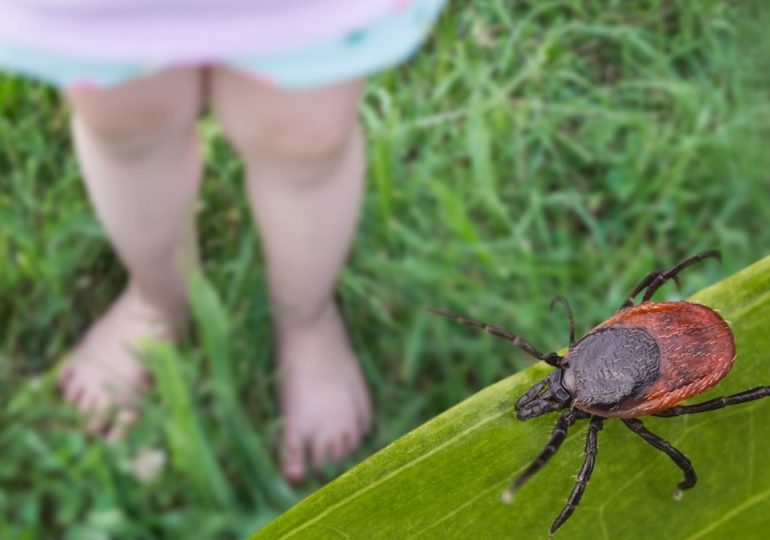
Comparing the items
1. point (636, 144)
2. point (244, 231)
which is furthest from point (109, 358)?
point (636, 144)

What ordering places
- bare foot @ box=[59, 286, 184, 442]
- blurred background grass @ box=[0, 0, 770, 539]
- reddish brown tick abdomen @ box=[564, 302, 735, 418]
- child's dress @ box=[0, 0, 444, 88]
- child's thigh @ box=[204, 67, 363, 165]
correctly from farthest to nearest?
bare foot @ box=[59, 286, 184, 442] → blurred background grass @ box=[0, 0, 770, 539] → child's thigh @ box=[204, 67, 363, 165] → child's dress @ box=[0, 0, 444, 88] → reddish brown tick abdomen @ box=[564, 302, 735, 418]

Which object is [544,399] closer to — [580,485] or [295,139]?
[580,485]

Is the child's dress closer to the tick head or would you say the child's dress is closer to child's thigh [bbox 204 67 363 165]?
child's thigh [bbox 204 67 363 165]

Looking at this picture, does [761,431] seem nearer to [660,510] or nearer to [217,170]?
[660,510]

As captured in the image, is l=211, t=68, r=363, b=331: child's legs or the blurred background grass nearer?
l=211, t=68, r=363, b=331: child's legs

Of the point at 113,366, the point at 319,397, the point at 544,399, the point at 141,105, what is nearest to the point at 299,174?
the point at 141,105

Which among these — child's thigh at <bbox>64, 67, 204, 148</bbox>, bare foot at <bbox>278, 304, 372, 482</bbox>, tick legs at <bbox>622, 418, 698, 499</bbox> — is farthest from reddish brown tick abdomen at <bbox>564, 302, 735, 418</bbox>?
bare foot at <bbox>278, 304, 372, 482</bbox>
